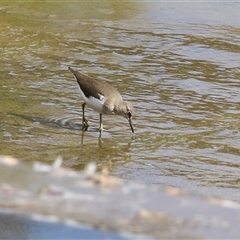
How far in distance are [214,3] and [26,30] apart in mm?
4221

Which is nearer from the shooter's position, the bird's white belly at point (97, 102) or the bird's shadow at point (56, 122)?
the bird's white belly at point (97, 102)

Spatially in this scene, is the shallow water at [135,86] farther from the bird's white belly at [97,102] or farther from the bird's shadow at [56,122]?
the bird's white belly at [97,102]

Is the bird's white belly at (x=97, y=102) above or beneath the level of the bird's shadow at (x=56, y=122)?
above

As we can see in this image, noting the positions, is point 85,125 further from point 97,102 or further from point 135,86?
point 135,86

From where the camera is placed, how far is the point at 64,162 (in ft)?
22.0

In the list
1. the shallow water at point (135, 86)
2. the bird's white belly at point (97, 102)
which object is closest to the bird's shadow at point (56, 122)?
the shallow water at point (135, 86)

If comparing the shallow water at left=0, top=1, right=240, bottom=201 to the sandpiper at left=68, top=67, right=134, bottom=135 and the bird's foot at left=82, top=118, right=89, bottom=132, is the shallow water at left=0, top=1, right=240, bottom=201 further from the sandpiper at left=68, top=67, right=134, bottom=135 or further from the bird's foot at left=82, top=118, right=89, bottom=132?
the sandpiper at left=68, top=67, right=134, bottom=135

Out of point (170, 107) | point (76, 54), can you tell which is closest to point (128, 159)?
point (170, 107)

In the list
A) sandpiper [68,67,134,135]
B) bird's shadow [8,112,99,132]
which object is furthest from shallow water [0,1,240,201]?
sandpiper [68,67,134,135]

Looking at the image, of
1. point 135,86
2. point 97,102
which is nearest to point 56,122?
point 97,102

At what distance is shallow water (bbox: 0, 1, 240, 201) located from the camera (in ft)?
22.4

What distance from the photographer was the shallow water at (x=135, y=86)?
6836 millimetres

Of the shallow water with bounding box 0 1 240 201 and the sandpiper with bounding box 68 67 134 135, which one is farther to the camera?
the sandpiper with bounding box 68 67 134 135

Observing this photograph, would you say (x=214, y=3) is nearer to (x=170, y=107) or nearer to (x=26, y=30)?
(x=26, y=30)
